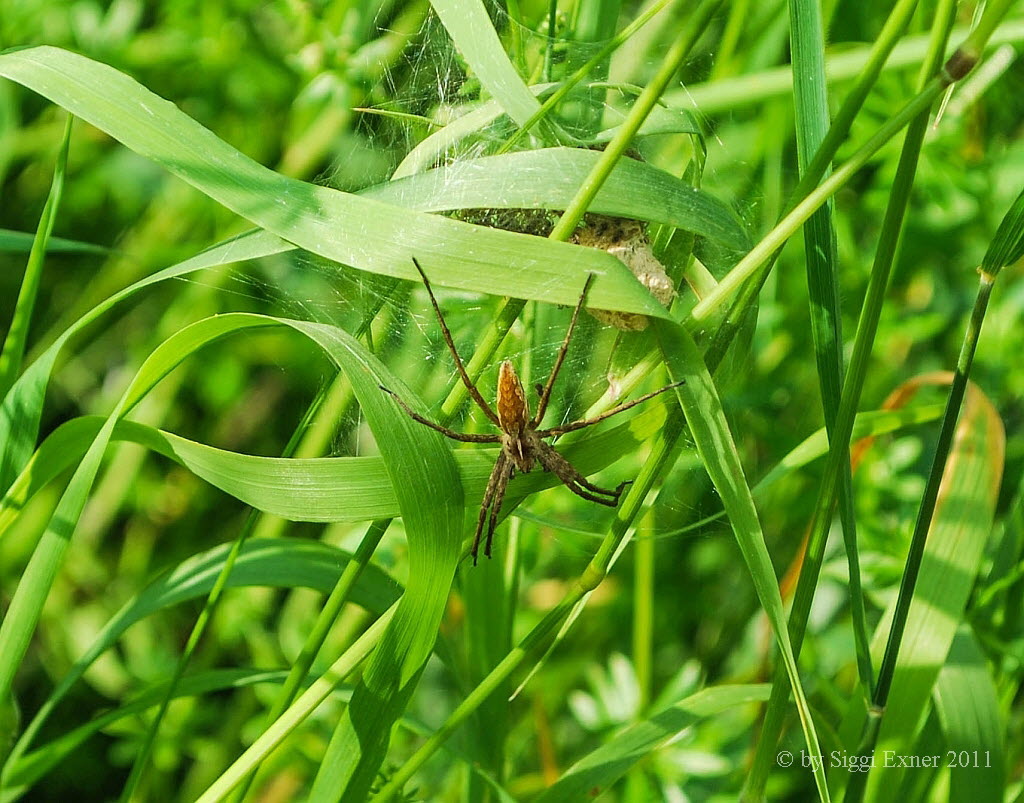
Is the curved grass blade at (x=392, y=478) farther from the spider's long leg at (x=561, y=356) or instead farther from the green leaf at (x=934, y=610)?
the green leaf at (x=934, y=610)

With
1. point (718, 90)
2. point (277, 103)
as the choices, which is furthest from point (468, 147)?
point (277, 103)

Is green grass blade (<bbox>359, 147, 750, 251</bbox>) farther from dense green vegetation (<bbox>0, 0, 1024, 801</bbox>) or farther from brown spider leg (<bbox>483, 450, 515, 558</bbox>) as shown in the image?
brown spider leg (<bbox>483, 450, 515, 558</bbox>)

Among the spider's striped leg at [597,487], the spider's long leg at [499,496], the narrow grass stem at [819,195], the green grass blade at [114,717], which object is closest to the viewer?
the narrow grass stem at [819,195]

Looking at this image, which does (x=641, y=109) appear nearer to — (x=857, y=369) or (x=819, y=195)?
(x=819, y=195)

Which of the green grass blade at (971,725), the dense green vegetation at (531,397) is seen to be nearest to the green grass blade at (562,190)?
the dense green vegetation at (531,397)

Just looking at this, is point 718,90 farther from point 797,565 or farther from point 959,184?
point 797,565

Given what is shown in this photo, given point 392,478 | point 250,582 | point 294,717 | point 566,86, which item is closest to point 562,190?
point 566,86
